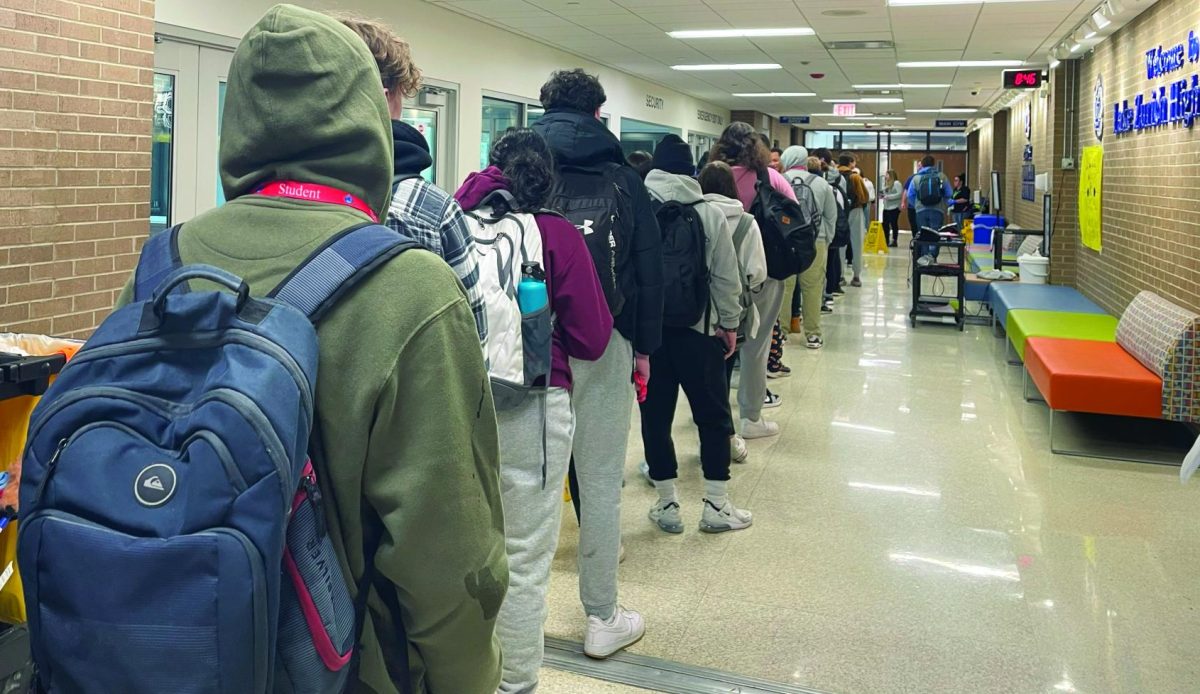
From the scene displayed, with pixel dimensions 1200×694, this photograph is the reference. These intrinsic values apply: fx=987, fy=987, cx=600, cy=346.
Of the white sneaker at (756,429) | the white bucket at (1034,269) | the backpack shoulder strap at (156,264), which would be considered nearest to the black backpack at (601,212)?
the backpack shoulder strap at (156,264)

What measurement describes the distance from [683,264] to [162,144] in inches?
151

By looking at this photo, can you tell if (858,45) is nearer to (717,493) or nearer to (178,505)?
(717,493)

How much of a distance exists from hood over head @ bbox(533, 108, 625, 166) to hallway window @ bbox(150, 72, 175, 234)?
3966mm

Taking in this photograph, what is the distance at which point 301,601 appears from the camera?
1061 mm

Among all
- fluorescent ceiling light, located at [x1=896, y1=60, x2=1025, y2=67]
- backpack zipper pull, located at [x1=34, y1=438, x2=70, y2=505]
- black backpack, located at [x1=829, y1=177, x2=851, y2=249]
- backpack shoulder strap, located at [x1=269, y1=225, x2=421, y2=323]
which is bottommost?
backpack zipper pull, located at [x1=34, y1=438, x2=70, y2=505]

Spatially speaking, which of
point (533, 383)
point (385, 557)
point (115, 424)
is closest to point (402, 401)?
point (385, 557)

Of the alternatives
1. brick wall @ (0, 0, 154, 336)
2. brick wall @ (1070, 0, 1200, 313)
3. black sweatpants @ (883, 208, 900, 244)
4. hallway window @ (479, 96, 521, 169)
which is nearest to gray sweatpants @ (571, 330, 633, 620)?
brick wall @ (0, 0, 154, 336)

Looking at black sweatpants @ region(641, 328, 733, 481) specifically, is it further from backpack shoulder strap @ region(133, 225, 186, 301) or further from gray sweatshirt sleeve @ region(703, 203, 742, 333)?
backpack shoulder strap @ region(133, 225, 186, 301)

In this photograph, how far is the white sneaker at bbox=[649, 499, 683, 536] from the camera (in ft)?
13.2

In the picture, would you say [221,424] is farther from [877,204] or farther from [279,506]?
[877,204]

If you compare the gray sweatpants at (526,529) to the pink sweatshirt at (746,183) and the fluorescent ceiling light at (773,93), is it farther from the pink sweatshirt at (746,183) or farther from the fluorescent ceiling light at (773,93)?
the fluorescent ceiling light at (773,93)

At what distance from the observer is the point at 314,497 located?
42.7 inches

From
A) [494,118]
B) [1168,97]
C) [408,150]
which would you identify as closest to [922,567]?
[408,150]

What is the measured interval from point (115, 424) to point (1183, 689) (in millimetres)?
2957
